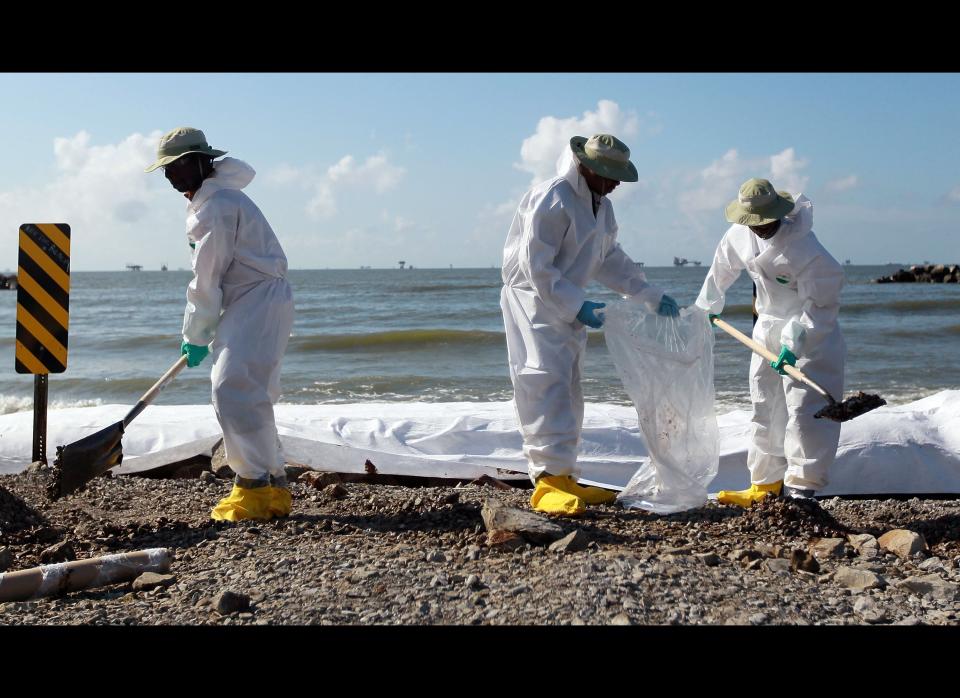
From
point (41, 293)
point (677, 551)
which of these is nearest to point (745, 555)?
point (677, 551)

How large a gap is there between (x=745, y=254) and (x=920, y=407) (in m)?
2.10

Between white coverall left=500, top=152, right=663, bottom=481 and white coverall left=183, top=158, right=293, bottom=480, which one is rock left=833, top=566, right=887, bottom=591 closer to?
white coverall left=500, top=152, right=663, bottom=481

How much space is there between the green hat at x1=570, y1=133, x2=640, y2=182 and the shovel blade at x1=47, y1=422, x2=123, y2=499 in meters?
2.23

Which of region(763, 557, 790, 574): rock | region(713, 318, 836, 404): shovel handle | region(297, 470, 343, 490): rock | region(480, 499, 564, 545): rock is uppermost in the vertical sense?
region(713, 318, 836, 404): shovel handle

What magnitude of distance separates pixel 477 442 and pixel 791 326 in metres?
1.85

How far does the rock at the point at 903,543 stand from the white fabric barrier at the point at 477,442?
139 centimetres

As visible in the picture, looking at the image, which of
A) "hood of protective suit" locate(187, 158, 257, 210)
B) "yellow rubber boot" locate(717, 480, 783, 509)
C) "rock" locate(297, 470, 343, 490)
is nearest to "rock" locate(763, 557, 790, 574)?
"yellow rubber boot" locate(717, 480, 783, 509)

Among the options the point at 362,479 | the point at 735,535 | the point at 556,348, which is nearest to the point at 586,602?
the point at 735,535

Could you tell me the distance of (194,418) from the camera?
5156 mm

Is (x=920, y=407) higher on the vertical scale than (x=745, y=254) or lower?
lower

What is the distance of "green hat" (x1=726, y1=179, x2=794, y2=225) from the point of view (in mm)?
3697

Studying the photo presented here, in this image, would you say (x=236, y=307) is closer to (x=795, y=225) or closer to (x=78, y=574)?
(x=78, y=574)

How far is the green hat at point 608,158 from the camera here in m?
3.56

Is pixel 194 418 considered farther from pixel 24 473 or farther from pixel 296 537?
pixel 296 537
